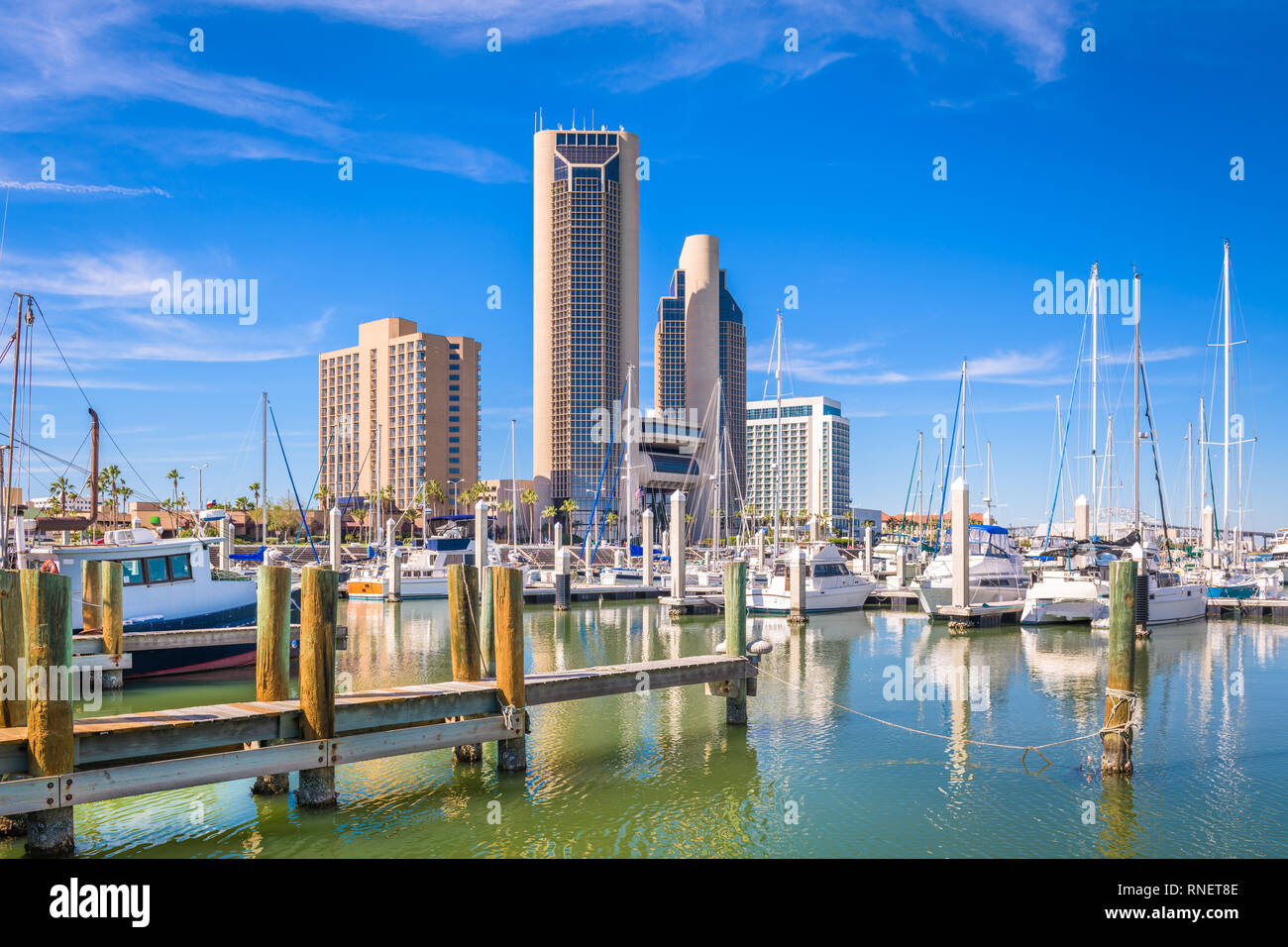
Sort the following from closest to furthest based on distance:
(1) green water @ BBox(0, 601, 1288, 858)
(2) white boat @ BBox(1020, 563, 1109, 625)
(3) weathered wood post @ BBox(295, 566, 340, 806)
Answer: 1. (3) weathered wood post @ BBox(295, 566, 340, 806)
2. (1) green water @ BBox(0, 601, 1288, 858)
3. (2) white boat @ BBox(1020, 563, 1109, 625)

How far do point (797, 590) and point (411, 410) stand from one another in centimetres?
14447

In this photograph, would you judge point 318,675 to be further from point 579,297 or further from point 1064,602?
point 579,297

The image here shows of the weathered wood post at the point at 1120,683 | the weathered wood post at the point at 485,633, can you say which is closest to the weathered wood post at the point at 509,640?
the weathered wood post at the point at 485,633

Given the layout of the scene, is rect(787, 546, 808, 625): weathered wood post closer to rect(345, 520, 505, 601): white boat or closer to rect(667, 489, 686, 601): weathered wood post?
rect(667, 489, 686, 601): weathered wood post

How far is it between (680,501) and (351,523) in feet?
305

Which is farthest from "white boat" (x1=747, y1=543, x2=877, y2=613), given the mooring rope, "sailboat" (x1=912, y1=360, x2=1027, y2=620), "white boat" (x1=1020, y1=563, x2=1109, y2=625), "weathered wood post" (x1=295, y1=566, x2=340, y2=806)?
"weathered wood post" (x1=295, y1=566, x2=340, y2=806)

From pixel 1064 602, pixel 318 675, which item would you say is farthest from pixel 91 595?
pixel 1064 602

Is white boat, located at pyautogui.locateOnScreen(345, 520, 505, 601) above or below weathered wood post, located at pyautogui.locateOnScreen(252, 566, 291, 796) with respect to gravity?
below

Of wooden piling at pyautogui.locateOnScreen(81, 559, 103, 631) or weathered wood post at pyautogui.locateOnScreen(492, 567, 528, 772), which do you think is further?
wooden piling at pyautogui.locateOnScreen(81, 559, 103, 631)

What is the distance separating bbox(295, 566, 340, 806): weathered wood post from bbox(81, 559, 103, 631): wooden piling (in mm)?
14320

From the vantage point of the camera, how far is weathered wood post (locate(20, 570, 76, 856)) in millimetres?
10633

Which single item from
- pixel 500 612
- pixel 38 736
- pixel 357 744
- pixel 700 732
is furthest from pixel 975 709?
Answer: pixel 38 736

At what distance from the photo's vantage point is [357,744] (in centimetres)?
1318
